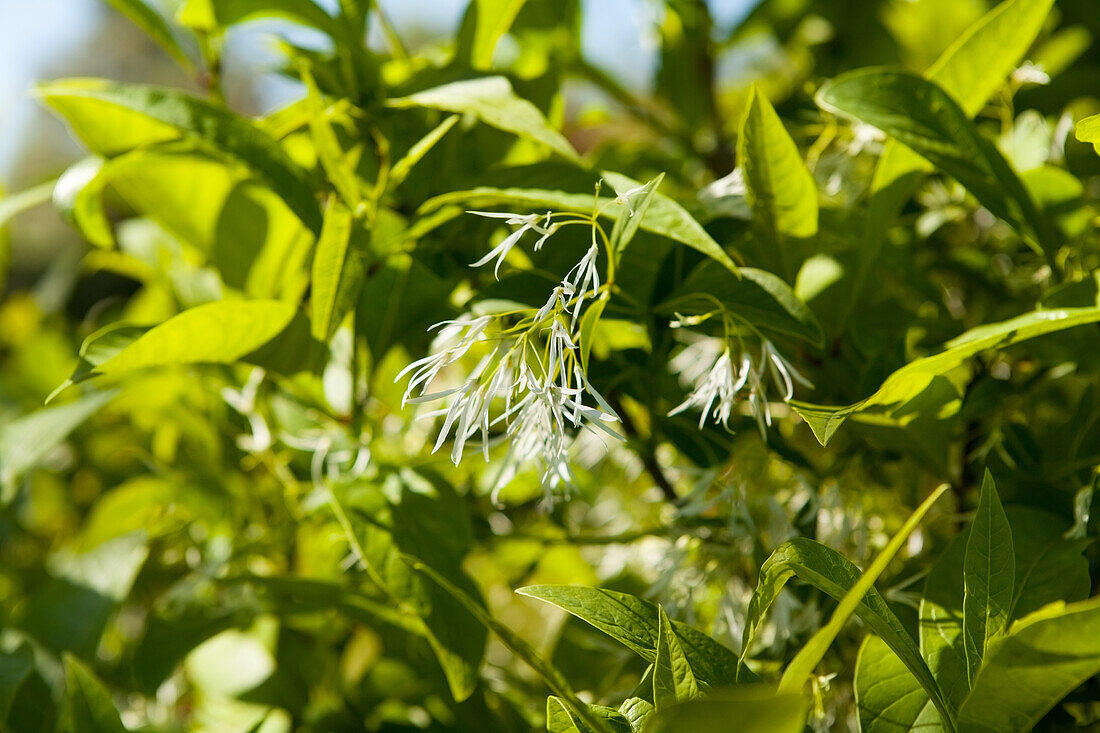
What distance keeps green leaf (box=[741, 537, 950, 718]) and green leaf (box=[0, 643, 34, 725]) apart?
0.27 m

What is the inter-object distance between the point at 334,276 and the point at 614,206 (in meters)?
0.09

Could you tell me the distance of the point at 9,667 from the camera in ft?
1.08

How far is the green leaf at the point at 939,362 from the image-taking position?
24cm

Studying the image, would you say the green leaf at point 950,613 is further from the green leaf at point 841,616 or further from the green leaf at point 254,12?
the green leaf at point 254,12

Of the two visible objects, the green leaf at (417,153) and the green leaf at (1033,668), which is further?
the green leaf at (417,153)

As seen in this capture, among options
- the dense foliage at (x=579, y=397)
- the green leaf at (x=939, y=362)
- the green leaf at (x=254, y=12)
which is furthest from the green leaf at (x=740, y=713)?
the green leaf at (x=254, y=12)

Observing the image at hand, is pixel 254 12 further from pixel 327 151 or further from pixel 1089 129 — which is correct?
pixel 1089 129

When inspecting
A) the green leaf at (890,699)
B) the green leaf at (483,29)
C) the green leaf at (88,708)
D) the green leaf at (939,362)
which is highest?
the green leaf at (483,29)

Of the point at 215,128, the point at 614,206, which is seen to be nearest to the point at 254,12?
the point at 215,128

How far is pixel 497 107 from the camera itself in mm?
291

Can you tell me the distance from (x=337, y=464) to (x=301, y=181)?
121 mm

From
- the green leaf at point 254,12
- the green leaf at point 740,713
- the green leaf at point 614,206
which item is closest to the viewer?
the green leaf at point 740,713

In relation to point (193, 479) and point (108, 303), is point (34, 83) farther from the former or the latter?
point (108, 303)

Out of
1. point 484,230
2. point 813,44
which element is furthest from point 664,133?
point 484,230
